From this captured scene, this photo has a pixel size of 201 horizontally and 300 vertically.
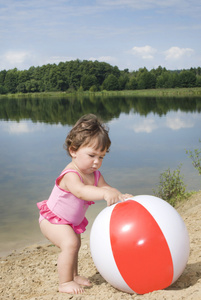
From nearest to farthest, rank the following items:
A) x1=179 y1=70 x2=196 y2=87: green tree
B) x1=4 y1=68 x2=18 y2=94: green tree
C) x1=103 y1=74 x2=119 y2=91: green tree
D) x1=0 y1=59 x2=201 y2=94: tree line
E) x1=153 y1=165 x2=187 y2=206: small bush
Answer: x1=153 y1=165 x2=187 y2=206: small bush < x1=179 y1=70 x2=196 y2=87: green tree < x1=0 y1=59 x2=201 y2=94: tree line < x1=103 y1=74 x2=119 y2=91: green tree < x1=4 y1=68 x2=18 y2=94: green tree

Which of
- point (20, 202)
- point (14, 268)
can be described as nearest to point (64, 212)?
point (14, 268)

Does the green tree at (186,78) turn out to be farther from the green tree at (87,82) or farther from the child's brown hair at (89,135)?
the child's brown hair at (89,135)

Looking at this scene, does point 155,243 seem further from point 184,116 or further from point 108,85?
point 108,85

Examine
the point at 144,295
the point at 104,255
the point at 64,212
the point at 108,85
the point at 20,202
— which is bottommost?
the point at 20,202

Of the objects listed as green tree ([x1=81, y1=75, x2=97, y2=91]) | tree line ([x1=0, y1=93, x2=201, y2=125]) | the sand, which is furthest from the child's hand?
green tree ([x1=81, y1=75, x2=97, y2=91])

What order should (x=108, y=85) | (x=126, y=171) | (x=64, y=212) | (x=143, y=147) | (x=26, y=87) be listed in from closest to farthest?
(x=64, y=212) < (x=126, y=171) < (x=143, y=147) < (x=108, y=85) < (x=26, y=87)

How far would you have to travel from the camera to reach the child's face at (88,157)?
3898 millimetres

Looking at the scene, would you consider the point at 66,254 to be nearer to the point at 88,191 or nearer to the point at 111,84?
the point at 88,191

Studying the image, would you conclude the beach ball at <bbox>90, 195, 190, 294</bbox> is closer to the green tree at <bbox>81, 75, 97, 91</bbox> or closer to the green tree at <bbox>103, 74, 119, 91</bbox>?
the green tree at <bbox>103, 74, 119, 91</bbox>

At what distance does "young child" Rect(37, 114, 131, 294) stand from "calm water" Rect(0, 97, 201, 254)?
3.05 metres

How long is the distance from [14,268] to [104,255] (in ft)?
8.14

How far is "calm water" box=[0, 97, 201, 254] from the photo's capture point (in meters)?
8.32

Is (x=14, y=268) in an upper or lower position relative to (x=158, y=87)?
lower

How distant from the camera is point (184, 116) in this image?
113 ft
